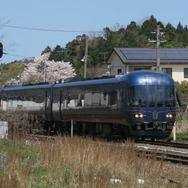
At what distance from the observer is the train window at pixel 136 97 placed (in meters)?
20.5

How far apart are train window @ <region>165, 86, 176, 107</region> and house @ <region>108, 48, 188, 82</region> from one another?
33.9 metres

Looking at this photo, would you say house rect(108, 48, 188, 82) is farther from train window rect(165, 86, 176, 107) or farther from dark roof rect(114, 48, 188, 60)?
train window rect(165, 86, 176, 107)

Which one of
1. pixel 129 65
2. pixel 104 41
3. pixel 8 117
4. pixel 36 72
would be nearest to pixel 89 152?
pixel 8 117

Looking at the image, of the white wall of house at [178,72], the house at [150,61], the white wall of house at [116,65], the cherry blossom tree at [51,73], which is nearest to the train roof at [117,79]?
the house at [150,61]

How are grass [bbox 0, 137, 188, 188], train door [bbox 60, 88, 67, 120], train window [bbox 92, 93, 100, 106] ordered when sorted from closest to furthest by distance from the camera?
1. grass [bbox 0, 137, 188, 188]
2. train window [bbox 92, 93, 100, 106]
3. train door [bbox 60, 88, 67, 120]

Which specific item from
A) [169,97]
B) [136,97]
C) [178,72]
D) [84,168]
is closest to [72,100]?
[136,97]

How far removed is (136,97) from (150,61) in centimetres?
3587

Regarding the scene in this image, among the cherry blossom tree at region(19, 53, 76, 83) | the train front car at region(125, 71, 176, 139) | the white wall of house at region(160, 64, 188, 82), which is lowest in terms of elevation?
the train front car at region(125, 71, 176, 139)

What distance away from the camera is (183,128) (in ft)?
94.6

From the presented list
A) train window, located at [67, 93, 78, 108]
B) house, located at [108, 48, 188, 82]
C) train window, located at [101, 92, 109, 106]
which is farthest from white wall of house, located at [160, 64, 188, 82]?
train window, located at [101, 92, 109, 106]

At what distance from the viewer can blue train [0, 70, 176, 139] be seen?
67.6 ft

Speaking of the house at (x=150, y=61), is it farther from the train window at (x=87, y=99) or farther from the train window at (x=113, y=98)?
the train window at (x=113, y=98)

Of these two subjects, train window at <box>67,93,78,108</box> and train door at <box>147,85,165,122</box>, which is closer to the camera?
train door at <box>147,85,165,122</box>

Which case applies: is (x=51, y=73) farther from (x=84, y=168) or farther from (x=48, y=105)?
(x=84, y=168)
